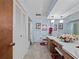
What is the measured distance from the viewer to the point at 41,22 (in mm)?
11312

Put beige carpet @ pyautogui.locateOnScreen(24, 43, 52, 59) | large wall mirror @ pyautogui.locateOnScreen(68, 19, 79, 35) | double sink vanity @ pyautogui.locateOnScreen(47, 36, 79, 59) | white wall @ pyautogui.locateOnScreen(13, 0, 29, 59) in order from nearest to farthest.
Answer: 1. double sink vanity @ pyautogui.locateOnScreen(47, 36, 79, 59)
2. white wall @ pyautogui.locateOnScreen(13, 0, 29, 59)
3. beige carpet @ pyautogui.locateOnScreen(24, 43, 52, 59)
4. large wall mirror @ pyautogui.locateOnScreen(68, 19, 79, 35)

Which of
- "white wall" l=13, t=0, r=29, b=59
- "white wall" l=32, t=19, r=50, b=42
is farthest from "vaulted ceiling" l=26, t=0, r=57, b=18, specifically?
"white wall" l=32, t=19, r=50, b=42

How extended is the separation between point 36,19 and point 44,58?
260 inches

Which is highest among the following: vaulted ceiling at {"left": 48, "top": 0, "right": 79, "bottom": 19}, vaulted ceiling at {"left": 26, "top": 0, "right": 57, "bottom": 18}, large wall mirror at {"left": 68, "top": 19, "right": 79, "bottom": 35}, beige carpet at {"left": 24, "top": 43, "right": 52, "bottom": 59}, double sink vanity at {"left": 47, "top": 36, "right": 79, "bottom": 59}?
vaulted ceiling at {"left": 26, "top": 0, "right": 57, "bottom": 18}

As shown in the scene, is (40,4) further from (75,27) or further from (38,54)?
(75,27)

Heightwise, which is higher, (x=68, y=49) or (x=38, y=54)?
(x=68, y=49)

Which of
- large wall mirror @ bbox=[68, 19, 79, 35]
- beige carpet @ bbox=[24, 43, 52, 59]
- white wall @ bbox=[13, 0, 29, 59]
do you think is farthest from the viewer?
large wall mirror @ bbox=[68, 19, 79, 35]

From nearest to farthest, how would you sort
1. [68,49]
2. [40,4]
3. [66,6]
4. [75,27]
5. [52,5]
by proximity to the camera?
[68,49]
[52,5]
[40,4]
[66,6]
[75,27]

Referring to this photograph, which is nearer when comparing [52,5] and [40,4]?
[52,5]

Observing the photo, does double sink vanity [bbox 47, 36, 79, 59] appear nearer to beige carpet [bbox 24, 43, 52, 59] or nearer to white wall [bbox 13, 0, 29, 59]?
white wall [bbox 13, 0, 29, 59]

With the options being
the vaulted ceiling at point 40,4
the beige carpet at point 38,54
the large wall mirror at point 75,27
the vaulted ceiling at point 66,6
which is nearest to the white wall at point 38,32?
the large wall mirror at point 75,27

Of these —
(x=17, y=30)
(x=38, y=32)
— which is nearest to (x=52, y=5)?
(x=17, y=30)

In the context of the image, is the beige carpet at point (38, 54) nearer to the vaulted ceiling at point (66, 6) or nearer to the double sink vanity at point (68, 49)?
the double sink vanity at point (68, 49)

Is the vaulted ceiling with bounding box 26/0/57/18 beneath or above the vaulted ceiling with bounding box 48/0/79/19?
above
